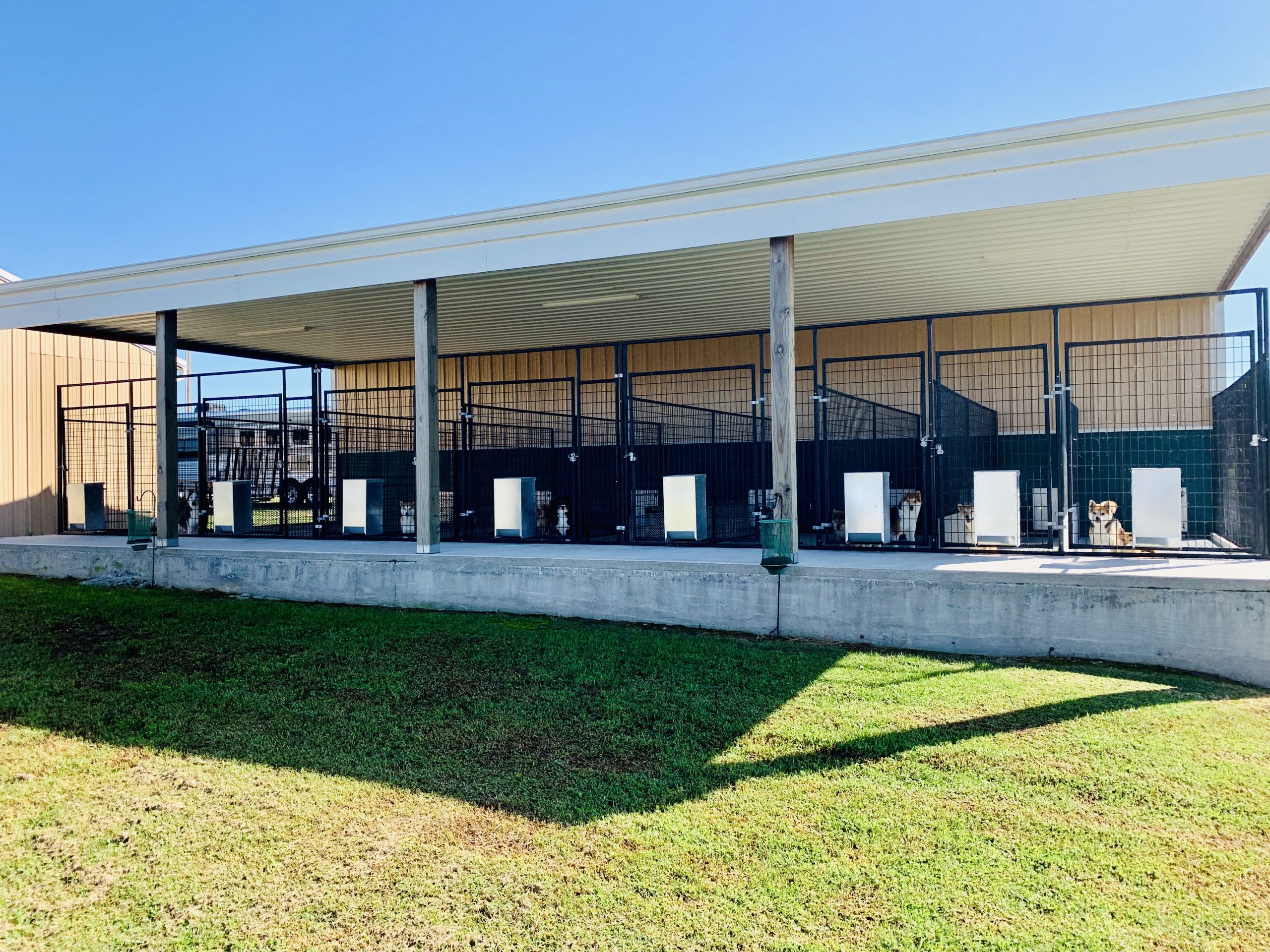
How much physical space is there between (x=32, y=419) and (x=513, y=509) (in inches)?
332

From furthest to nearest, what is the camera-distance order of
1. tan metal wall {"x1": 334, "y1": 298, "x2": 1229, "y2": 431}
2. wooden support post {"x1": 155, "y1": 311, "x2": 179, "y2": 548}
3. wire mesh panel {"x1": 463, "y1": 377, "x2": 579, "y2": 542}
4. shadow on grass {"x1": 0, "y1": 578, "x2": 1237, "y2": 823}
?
tan metal wall {"x1": 334, "y1": 298, "x2": 1229, "y2": 431}
wire mesh panel {"x1": 463, "y1": 377, "x2": 579, "y2": 542}
wooden support post {"x1": 155, "y1": 311, "x2": 179, "y2": 548}
shadow on grass {"x1": 0, "y1": 578, "x2": 1237, "y2": 823}

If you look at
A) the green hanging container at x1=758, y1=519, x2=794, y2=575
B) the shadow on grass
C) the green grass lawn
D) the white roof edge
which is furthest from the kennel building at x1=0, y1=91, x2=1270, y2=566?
the green grass lawn

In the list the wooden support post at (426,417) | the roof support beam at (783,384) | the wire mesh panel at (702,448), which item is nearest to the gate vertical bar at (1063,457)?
the roof support beam at (783,384)

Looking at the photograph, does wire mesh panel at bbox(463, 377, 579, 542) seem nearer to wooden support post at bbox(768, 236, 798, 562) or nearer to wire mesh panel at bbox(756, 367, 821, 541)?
wire mesh panel at bbox(756, 367, 821, 541)

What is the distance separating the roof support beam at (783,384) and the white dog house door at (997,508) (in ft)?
6.09

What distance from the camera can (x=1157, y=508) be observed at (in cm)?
744

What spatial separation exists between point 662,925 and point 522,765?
166 centimetres

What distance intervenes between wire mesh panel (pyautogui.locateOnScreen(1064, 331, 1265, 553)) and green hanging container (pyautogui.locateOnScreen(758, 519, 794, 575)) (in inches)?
110

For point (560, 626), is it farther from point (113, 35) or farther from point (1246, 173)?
point (113, 35)

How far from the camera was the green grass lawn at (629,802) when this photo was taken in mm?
2957

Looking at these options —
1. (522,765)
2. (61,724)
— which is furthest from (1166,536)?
(61,724)

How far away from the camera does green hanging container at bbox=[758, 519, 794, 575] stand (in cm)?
714

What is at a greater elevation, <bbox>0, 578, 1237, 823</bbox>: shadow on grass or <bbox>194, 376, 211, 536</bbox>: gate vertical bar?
<bbox>194, 376, 211, 536</bbox>: gate vertical bar

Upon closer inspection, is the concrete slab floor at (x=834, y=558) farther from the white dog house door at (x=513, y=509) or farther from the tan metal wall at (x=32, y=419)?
the tan metal wall at (x=32, y=419)
